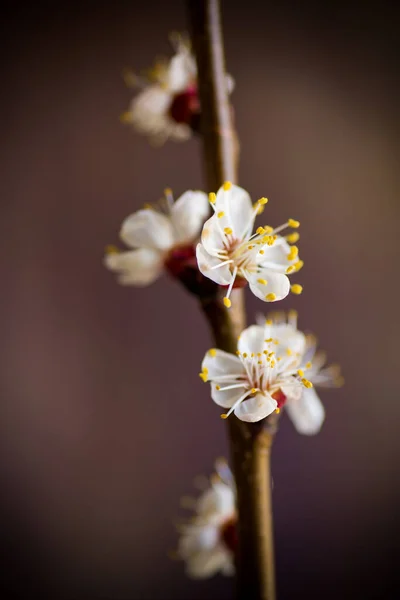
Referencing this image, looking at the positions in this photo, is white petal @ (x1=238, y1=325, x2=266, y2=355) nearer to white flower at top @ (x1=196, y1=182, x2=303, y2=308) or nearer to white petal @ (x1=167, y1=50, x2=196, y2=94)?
white flower at top @ (x1=196, y1=182, x2=303, y2=308)

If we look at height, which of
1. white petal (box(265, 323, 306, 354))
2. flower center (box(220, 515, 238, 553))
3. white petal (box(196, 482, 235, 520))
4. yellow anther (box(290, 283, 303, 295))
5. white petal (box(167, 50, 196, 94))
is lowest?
flower center (box(220, 515, 238, 553))

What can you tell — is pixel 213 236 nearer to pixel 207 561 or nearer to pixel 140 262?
pixel 140 262

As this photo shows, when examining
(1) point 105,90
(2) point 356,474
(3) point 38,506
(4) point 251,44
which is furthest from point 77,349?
(4) point 251,44

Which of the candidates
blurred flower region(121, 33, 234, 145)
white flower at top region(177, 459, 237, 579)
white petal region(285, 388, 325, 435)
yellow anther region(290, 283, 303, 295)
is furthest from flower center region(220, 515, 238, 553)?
blurred flower region(121, 33, 234, 145)

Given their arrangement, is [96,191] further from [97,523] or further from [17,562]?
[17,562]

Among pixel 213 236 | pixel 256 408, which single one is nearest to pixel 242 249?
pixel 213 236

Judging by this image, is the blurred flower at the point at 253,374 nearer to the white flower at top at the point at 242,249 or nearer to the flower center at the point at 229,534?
the white flower at top at the point at 242,249
